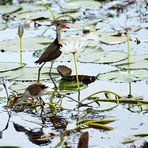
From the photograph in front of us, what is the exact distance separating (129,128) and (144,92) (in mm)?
723

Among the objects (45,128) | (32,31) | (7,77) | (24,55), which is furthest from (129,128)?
(32,31)

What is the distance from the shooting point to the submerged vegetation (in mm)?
3551

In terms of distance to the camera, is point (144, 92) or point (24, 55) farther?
point (24, 55)

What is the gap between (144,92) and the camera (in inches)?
168

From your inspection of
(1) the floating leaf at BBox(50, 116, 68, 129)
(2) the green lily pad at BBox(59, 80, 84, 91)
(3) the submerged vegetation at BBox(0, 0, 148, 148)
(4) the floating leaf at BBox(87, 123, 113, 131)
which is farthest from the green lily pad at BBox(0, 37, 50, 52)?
(4) the floating leaf at BBox(87, 123, 113, 131)

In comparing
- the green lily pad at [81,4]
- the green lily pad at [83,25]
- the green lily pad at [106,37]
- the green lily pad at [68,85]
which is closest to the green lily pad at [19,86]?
the green lily pad at [68,85]

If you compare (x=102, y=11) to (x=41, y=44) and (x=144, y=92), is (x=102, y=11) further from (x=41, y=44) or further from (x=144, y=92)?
(x=144, y=92)

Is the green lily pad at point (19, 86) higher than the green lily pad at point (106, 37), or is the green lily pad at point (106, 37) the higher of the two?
the green lily pad at point (106, 37)

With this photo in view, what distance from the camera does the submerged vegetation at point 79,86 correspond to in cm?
355

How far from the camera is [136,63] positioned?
15.9 ft

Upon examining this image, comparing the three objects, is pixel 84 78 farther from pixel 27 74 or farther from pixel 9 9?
pixel 9 9

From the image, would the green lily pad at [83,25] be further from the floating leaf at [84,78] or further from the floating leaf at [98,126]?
the floating leaf at [98,126]

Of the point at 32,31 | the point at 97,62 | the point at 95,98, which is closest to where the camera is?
the point at 95,98

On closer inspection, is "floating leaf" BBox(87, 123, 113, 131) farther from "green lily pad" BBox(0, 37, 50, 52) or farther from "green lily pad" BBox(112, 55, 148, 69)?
"green lily pad" BBox(0, 37, 50, 52)
